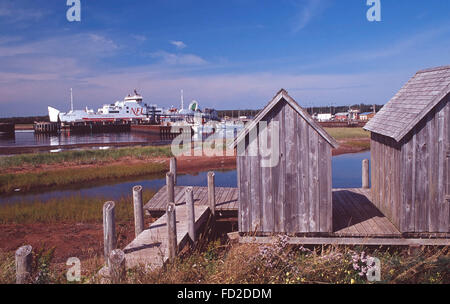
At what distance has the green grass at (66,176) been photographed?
2153 cm

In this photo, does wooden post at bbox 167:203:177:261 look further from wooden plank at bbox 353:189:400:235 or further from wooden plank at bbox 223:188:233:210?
wooden plank at bbox 353:189:400:235

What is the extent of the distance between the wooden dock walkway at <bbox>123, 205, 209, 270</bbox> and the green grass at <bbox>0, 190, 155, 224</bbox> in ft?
15.1

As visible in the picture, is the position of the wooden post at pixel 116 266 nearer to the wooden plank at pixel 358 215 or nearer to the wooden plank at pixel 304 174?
the wooden plank at pixel 304 174

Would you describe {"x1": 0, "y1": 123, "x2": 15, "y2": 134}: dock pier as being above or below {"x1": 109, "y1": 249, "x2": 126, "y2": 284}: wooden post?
above

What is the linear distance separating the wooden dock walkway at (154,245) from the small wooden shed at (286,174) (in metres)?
2.07

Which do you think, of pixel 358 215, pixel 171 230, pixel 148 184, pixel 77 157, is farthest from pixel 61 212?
pixel 77 157

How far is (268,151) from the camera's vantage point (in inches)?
360

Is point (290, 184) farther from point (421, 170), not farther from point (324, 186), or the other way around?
point (421, 170)

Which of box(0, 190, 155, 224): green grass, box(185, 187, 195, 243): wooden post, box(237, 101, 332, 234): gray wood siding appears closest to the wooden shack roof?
box(237, 101, 332, 234): gray wood siding

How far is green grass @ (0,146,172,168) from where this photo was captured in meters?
29.2

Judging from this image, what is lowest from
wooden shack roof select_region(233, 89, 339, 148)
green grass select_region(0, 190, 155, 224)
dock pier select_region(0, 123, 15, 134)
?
green grass select_region(0, 190, 155, 224)
